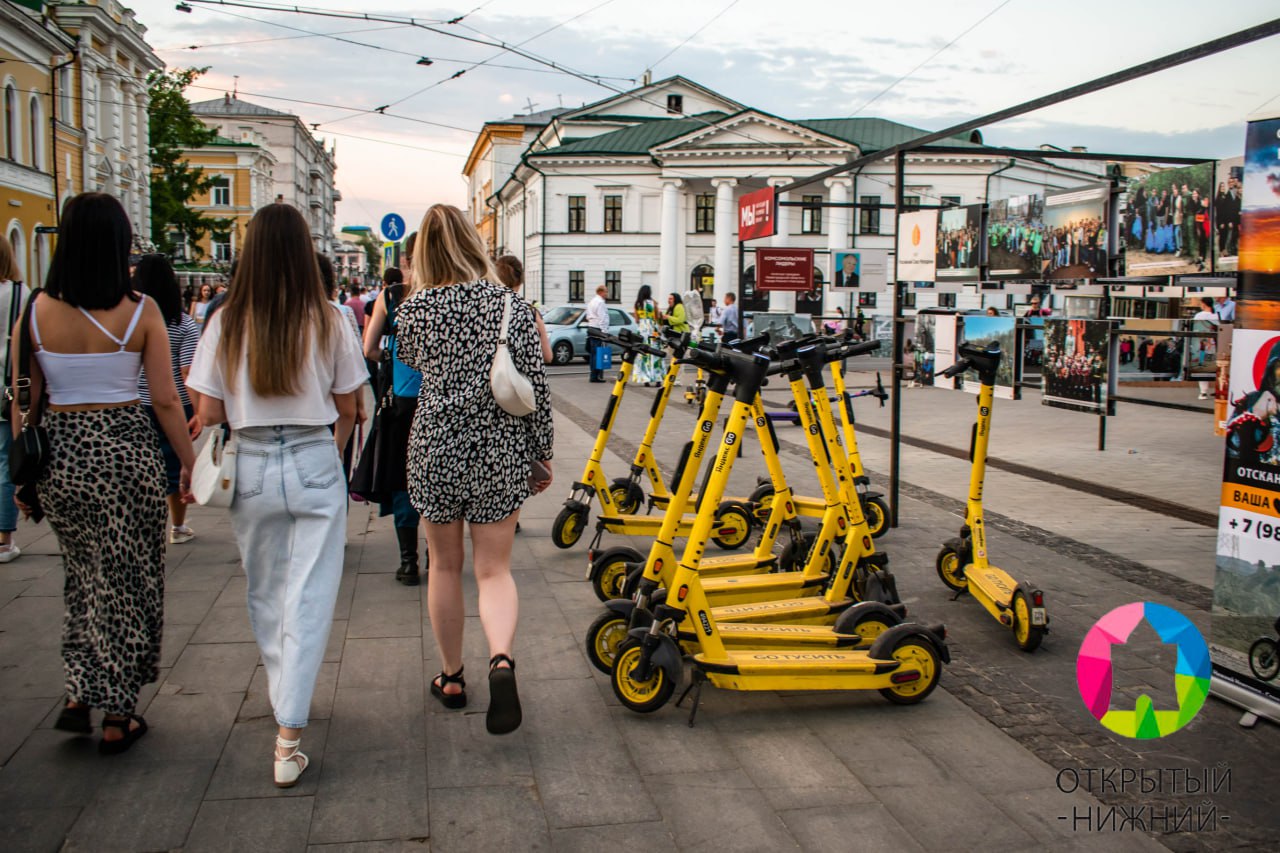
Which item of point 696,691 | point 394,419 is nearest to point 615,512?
point 394,419

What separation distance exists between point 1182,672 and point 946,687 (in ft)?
3.83

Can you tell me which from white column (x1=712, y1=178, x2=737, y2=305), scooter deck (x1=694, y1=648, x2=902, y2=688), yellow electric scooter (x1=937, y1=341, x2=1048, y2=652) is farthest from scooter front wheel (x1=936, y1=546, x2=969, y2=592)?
white column (x1=712, y1=178, x2=737, y2=305)

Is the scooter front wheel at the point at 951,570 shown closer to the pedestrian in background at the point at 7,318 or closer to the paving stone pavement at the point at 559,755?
the paving stone pavement at the point at 559,755

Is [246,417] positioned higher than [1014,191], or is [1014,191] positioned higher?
[1014,191]

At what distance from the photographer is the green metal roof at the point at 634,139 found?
56000 mm

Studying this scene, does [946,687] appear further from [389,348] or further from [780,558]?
[389,348]

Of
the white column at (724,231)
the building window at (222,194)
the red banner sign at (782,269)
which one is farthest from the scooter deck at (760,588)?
the building window at (222,194)

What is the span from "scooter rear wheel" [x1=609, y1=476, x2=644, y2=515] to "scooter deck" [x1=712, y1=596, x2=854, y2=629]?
2524 millimetres

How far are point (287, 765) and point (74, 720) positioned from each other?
91 cm

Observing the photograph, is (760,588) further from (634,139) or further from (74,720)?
(634,139)

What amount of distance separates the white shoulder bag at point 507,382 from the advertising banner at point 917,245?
16.3ft

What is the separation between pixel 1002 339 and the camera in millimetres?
7254

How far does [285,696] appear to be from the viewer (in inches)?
144

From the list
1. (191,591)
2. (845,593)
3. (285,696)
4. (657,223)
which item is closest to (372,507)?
(191,591)
